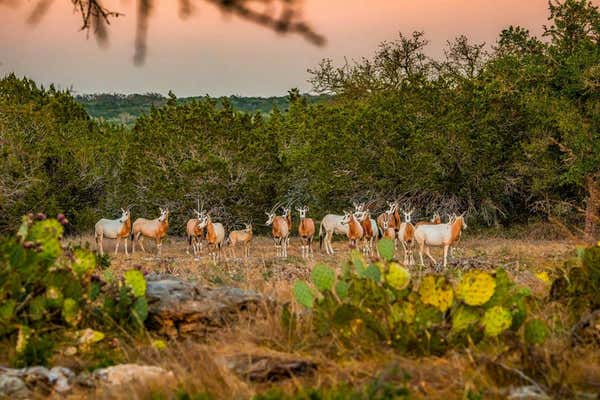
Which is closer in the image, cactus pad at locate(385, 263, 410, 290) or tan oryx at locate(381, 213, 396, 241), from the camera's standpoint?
cactus pad at locate(385, 263, 410, 290)

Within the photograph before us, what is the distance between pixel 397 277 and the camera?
17.5ft

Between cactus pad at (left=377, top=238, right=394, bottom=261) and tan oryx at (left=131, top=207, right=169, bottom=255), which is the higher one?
cactus pad at (left=377, top=238, right=394, bottom=261)

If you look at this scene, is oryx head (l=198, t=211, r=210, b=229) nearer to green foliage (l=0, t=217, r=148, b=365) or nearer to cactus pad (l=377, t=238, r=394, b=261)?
cactus pad (l=377, t=238, r=394, b=261)

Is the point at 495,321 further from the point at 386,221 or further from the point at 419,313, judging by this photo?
the point at 386,221

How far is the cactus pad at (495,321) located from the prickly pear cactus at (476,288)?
0.10 metres

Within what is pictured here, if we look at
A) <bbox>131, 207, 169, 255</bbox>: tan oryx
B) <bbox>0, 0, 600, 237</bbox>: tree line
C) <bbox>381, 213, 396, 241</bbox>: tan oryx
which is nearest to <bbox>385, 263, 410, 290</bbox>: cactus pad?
<bbox>381, 213, 396, 241</bbox>: tan oryx

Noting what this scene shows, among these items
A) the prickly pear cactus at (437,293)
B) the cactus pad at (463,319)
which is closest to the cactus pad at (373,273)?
the prickly pear cactus at (437,293)

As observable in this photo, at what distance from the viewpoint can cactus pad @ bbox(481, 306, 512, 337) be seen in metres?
4.98

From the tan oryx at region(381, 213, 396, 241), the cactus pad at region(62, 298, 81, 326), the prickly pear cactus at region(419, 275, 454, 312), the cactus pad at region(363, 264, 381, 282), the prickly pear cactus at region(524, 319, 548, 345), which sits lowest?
the tan oryx at region(381, 213, 396, 241)

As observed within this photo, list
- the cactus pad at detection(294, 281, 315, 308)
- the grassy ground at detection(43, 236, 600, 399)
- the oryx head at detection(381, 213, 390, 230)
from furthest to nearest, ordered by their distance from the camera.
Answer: the oryx head at detection(381, 213, 390, 230)
the cactus pad at detection(294, 281, 315, 308)
the grassy ground at detection(43, 236, 600, 399)

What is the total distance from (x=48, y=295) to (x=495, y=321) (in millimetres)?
3116

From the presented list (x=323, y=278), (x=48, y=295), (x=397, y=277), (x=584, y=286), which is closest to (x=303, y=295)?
(x=323, y=278)

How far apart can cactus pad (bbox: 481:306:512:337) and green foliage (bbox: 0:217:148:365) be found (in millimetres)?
2411

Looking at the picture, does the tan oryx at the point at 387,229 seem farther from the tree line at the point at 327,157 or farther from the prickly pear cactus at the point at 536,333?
the prickly pear cactus at the point at 536,333
